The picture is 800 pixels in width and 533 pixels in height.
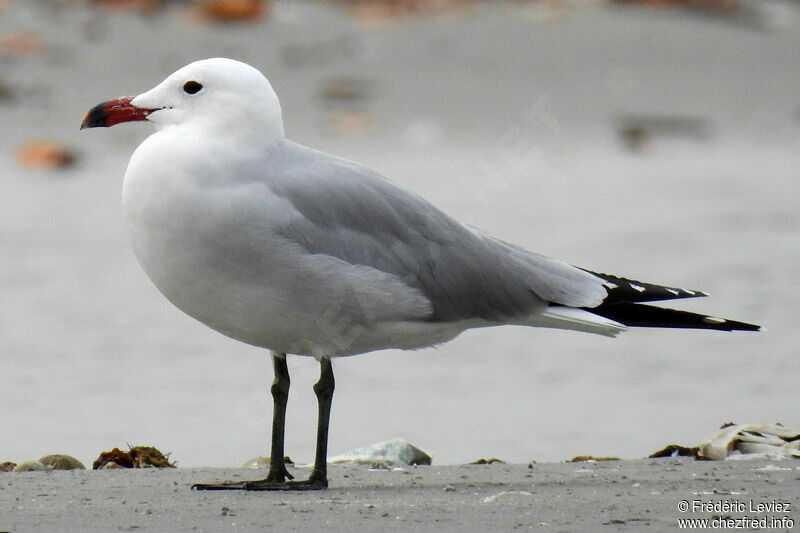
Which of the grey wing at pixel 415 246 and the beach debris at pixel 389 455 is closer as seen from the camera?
the grey wing at pixel 415 246

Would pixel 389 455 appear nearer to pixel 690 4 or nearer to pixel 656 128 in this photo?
pixel 656 128

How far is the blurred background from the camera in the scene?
6.61 meters

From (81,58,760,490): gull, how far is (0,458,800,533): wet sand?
0.21 meters

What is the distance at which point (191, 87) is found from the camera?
4.22 metres

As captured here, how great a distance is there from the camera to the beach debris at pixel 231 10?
12859 millimetres

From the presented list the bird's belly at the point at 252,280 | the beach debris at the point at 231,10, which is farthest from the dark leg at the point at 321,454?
the beach debris at the point at 231,10

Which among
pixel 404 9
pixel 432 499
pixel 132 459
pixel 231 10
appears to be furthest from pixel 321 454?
pixel 404 9

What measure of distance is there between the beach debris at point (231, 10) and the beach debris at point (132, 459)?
8469 mm

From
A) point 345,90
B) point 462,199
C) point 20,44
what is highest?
point 20,44

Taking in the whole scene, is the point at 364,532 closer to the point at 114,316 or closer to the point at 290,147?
the point at 290,147

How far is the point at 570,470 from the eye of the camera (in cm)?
443

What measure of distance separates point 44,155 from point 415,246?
700 cm

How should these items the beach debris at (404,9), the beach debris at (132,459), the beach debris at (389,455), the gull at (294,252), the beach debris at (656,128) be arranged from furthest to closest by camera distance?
the beach debris at (404,9), the beach debris at (656,128), the beach debris at (389,455), the beach debris at (132,459), the gull at (294,252)

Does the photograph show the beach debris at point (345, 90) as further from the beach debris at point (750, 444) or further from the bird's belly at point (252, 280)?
the bird's belly at point (252, 280)
